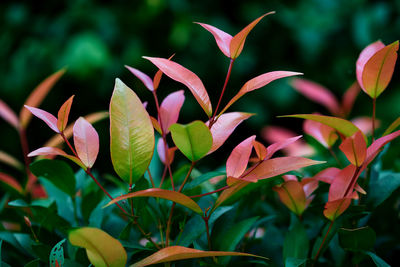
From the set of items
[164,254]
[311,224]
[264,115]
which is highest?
[164,254]

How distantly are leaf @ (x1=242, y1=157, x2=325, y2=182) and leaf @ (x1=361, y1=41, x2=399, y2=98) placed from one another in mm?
142

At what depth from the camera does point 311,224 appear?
0.58 metres

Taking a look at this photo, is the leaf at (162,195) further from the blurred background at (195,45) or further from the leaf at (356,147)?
the blurred background at (195,45)

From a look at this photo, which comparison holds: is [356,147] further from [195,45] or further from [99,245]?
[195,45]

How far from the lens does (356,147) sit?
0.40m

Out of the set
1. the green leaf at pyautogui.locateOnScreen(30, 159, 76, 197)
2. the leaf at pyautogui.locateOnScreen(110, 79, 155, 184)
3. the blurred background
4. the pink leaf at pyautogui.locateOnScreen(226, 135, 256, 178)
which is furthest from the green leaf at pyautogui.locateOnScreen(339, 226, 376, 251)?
the blurred background

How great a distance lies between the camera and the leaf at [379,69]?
43 centimetres

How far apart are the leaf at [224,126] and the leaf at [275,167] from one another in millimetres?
46

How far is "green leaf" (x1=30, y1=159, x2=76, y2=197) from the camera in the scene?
1.59 ft

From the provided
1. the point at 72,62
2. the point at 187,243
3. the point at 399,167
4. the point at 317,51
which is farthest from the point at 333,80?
the point at 187,243

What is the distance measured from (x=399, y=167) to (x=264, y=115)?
1742 millimetres

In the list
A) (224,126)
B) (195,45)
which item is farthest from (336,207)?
(195,45)

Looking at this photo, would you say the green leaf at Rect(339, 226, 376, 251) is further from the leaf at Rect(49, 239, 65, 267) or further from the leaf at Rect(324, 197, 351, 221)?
the leaf at Rect(49, 239, 65, 267)

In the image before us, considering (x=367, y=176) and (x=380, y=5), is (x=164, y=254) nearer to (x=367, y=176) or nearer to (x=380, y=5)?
(x=367, y=176)
